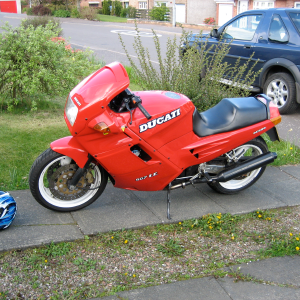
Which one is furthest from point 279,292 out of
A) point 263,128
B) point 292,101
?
point 292,101

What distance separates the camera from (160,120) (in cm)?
372

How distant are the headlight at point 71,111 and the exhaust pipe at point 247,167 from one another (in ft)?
5.41

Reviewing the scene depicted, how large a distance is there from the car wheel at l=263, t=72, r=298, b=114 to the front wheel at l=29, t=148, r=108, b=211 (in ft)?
15.4

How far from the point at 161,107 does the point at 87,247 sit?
144 cm

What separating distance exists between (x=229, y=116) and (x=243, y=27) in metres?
5.14

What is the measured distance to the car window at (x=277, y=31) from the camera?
757 centimetres

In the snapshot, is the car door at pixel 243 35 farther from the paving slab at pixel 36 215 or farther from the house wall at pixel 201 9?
the house wall at pixel 201 9

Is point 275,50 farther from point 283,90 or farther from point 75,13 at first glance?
point 75,13

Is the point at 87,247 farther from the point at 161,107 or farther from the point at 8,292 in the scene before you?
the point at 161,107

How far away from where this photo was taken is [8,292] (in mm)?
3012

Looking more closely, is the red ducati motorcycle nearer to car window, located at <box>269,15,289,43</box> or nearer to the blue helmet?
the blue helmet

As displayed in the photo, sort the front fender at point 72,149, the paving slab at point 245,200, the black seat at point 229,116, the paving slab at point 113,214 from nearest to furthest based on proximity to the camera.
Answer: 1. the front fender at point 72,149
2. the paving slab at point 113,214
3. the black seat at point 229,116
4. the paving slab at point 245,200

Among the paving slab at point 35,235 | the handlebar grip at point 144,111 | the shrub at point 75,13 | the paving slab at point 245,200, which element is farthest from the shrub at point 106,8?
the paving slab at point 35,235

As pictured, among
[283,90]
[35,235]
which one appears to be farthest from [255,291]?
[283,90]
